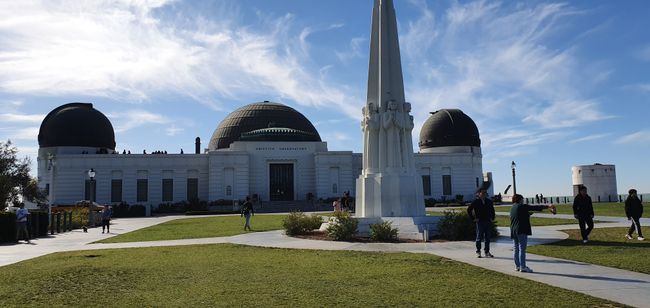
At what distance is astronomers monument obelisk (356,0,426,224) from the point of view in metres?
19.6

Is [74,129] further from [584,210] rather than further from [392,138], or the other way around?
[584,210]

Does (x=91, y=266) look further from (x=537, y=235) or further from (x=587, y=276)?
(x=537, y=235)

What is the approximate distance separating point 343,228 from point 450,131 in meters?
54.8

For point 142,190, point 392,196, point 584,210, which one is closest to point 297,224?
→ point 392,196

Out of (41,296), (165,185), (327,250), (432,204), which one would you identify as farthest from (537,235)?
(165,185)

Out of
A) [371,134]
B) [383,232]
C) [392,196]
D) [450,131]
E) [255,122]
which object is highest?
[255,122]

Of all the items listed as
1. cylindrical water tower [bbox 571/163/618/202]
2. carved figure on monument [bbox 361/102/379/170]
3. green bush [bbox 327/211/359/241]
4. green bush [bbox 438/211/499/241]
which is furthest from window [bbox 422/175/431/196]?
green bush [bbox 327/211/359/241]

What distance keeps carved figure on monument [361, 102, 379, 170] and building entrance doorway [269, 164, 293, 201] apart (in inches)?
1524

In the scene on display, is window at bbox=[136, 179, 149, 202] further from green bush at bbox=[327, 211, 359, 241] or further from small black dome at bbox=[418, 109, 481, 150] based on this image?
green bush at bbox=[327, 211, 359, 241]

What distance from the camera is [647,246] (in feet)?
45.4

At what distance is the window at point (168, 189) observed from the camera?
2265 inches

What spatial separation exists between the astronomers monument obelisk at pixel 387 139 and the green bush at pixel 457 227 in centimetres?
217

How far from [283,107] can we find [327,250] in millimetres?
60882

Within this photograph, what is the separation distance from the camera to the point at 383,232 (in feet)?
54.4
